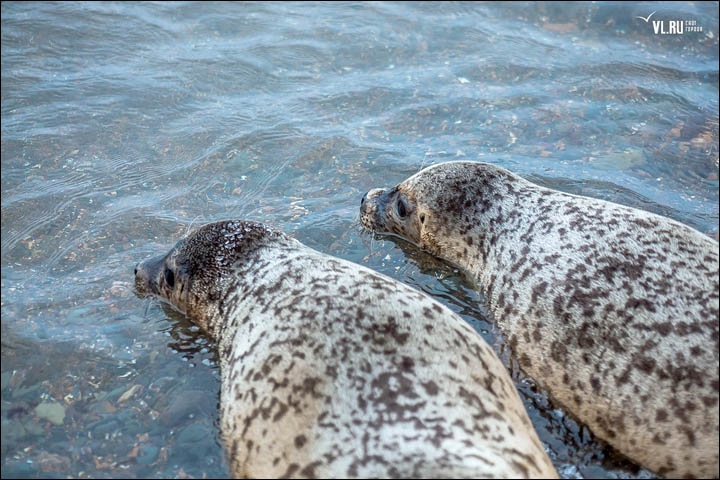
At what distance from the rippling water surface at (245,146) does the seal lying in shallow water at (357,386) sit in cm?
55

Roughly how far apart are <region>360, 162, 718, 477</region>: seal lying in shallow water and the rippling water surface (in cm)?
22

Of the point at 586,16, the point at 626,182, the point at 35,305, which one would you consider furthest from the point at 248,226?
the point at 586,16

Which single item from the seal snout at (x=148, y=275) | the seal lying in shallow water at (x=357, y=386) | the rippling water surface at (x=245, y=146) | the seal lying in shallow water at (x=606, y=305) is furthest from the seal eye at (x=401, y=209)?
the seal snout at (x=148, y=275)

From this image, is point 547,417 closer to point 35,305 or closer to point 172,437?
point 172,437

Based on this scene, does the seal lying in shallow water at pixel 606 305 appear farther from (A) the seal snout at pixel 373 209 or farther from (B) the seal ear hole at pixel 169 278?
(B) the seal ear hole at pixel 169 278

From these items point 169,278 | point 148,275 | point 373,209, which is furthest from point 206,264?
point 373,209

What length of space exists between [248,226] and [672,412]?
3.02 metres

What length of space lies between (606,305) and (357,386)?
1.81 meters

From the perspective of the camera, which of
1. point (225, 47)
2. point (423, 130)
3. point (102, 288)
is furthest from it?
point (225, 47)

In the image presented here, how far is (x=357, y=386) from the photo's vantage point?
354 cm

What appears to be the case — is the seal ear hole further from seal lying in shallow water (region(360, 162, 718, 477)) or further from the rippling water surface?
seal lying in shallow water (region(360, 162, 718, 477))

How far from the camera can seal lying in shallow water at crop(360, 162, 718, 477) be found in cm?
392

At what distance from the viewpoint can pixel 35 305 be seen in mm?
5324

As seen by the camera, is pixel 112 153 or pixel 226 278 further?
pixel 112 153
